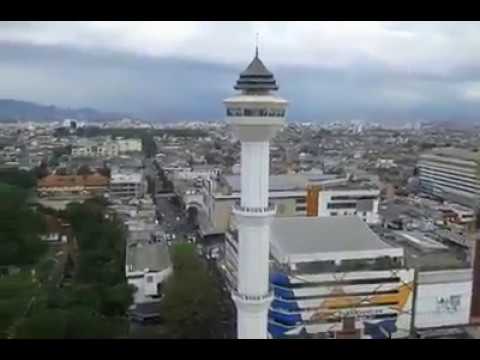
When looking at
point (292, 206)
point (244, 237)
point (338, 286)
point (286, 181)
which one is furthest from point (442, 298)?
point (286, 181)

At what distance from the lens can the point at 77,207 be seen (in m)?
5.80

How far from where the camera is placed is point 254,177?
371cm

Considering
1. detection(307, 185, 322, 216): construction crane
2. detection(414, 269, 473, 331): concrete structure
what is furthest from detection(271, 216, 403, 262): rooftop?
detection(307, 185, 322, 216): construction crane

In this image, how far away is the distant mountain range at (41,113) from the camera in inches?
221

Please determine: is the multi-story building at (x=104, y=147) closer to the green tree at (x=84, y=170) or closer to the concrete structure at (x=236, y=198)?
the green tree at (x=84, y=170)

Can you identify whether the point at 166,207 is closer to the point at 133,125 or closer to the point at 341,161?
the point at 133,125

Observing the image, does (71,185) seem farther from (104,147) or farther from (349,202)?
(349,202)

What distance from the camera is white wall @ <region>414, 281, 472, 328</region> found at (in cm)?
445

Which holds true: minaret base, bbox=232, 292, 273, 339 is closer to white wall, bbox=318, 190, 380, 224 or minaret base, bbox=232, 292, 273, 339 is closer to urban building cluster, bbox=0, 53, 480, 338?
urban building cluster, bbox=0, 53, 480, 338

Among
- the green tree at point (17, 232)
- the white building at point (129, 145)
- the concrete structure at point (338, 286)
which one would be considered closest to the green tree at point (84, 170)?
the white building at point (129, 145)

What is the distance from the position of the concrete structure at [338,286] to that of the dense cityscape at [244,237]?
1 cm

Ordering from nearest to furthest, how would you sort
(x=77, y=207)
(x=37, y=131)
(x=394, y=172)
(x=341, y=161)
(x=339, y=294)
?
1. (x=339, y=294)
2. (x=77, y=207)
3. (x=37, y=131)
4. (x=394, y=172)
5. (x=341, y=161)

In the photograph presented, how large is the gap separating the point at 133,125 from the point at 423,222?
4280 millimetres
